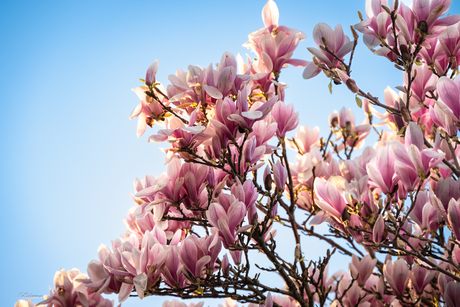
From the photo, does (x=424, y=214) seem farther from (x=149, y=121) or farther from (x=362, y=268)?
(x=149, y=121)

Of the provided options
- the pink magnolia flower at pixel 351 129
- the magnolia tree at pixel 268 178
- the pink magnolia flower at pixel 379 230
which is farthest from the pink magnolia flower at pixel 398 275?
the pink magnolia flower at pixel 351 129

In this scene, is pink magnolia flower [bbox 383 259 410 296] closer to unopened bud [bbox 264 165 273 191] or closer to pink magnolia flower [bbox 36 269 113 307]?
unopened bud [bbox 264 165 273 191]

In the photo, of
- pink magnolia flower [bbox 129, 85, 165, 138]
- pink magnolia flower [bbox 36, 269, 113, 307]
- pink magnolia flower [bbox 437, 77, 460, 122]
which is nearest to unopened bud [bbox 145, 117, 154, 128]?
pink magnolia flower [bbox 129, 85, 165, 138]

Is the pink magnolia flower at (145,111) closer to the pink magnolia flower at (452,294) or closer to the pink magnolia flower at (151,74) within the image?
the pink magnolia flower at (151,74)

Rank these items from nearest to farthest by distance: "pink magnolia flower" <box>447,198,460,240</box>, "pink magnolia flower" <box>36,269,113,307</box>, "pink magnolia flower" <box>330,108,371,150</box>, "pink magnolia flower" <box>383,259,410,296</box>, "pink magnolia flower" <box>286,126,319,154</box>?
"pink magnolia flower" <box>447,198,460,240</box> < "pink magnolia flower" <box>36,269,113,307</box> < "pink magnolia flower" <box>383,259,410,296</box> < "pink magnolia flower" <box>286,126,319,154</box> < "pink magnolia flower" <box>330,108,371,150</box>

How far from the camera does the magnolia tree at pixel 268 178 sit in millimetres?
1034

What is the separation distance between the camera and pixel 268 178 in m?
1.19

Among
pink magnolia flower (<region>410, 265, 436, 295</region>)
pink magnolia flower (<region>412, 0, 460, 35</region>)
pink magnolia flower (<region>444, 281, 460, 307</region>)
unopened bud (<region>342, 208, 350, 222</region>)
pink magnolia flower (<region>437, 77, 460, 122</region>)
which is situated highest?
pink magnolia flower (<region>412, 0, 460, 35</region>)

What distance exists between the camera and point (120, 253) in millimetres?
1058

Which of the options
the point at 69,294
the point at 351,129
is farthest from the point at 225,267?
the point at 351,129

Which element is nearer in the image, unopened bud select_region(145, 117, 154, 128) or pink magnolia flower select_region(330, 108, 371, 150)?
unopened bud select_region(145, 117, 154, 128)

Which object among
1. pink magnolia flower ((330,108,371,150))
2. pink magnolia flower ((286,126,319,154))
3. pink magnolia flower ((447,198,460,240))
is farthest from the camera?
pink magnolia flower ((330,108,371,150))

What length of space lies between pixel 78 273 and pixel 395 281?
1190 mm

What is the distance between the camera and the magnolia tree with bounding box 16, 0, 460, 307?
1034mm
